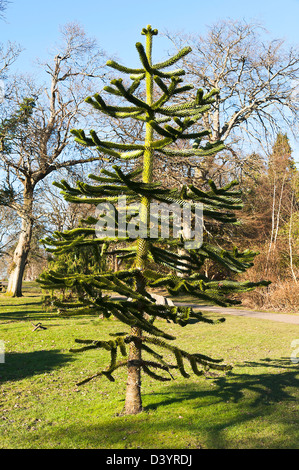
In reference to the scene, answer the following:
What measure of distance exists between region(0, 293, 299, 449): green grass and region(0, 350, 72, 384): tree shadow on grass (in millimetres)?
18

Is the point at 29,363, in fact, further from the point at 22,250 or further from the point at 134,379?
the point at 22,250

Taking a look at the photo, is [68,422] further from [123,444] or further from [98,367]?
[98,367]

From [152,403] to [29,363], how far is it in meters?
3.72

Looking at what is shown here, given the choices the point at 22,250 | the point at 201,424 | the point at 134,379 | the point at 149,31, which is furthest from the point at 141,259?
the point at 22,250

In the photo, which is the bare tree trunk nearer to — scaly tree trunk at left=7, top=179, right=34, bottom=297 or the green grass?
the green grass

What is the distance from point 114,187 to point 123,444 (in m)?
2.83

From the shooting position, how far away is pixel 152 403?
5.52 metres

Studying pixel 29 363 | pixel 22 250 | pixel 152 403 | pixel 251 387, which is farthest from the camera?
pixel 22 250

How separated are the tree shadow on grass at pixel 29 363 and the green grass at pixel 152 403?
18mm

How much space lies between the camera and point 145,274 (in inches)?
179

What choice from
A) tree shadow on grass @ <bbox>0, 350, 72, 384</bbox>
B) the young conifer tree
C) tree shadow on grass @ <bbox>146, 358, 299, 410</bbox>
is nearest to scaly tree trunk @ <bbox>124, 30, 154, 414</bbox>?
the young conifer tree

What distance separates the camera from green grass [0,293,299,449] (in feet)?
14.7
